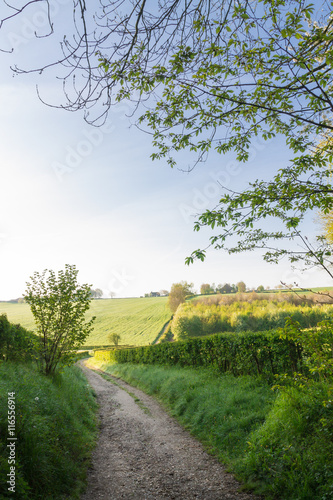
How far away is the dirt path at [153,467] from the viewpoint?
467 centimetres

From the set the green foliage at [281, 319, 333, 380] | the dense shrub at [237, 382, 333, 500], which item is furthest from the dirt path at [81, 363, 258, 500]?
the green foliage at [281, 319, 333, 380]

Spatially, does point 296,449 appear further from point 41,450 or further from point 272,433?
point 41,450

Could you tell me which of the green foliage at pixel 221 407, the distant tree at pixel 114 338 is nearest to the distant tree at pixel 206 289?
the distant tree at pixel 114 338

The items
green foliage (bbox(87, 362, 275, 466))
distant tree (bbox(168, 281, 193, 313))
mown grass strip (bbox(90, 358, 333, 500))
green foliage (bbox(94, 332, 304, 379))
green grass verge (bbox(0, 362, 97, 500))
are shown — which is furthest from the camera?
distant tree (bbox(168, 281, 193, 313))

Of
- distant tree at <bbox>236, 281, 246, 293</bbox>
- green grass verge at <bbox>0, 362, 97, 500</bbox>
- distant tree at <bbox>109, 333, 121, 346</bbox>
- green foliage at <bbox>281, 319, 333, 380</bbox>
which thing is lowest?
distant tree at <bbox>109, 333, 121, 346</bbox>

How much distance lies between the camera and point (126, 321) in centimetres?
7544

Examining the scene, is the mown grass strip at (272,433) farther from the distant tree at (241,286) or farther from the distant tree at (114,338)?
the distant tree at (241,286)

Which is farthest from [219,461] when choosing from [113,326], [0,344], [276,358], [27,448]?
[113,326]

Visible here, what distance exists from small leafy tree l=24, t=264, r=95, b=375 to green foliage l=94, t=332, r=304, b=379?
19.2 ft

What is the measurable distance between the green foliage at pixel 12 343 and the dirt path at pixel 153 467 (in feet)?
13.6

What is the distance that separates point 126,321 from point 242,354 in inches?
2674

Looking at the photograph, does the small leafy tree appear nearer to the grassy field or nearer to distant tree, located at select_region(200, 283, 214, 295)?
the grassy field

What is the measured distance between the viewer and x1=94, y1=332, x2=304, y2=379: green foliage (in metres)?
8.65

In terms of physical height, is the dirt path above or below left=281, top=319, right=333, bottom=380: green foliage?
below
